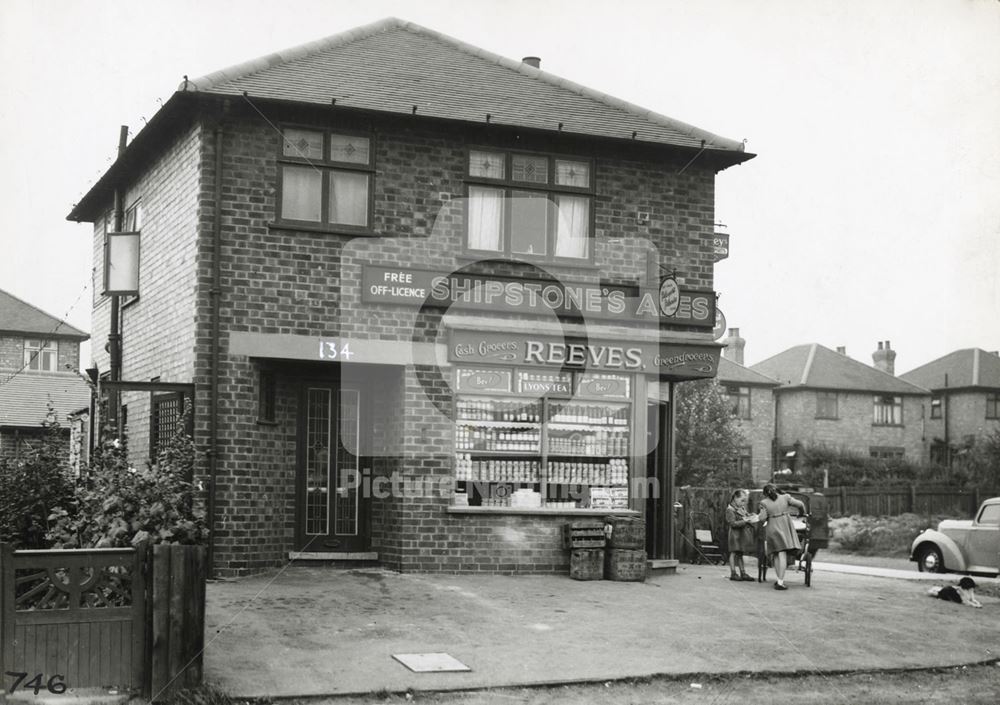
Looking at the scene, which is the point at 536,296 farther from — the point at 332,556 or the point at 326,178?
the point at 332,556

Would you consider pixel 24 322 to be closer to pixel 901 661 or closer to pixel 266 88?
pixel 266 88

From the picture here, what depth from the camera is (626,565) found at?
14.8 meters

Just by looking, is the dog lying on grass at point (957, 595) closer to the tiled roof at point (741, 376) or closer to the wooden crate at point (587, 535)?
the wooden crate at point (587, 535)

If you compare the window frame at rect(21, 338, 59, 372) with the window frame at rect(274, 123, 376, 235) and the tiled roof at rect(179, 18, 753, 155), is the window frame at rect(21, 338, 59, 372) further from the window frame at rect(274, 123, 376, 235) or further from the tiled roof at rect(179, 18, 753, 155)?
the window frame at rect(274, 123, 376, 235)

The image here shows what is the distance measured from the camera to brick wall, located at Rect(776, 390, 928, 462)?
57844mm

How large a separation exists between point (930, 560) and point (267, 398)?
50.9 ft

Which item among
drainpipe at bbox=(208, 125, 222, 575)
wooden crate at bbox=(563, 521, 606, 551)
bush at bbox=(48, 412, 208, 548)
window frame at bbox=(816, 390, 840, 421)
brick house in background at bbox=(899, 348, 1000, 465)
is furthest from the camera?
brick house in background at bbox=(899, 348, 1000, 465)

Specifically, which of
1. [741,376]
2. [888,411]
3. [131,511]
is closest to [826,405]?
[888,411]

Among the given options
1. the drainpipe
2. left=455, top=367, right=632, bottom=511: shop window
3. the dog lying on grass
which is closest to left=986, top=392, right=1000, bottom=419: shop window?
the dog lying on grass

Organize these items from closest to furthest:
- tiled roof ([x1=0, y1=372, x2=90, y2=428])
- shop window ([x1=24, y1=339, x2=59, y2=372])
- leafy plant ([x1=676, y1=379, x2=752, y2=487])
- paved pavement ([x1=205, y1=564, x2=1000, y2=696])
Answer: paved pavement ([x1=205, y1=564, x2=1000, y2=696]) < tiled roof ([x1=0, y1=372, x2=90, y2=428]) < leafy plant ([x1=676, y1=379, x2=752, y2=487]) < shop window ([x1=24, y1=339, x2=59, y2=372])

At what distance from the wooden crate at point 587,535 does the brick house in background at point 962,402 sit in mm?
47740

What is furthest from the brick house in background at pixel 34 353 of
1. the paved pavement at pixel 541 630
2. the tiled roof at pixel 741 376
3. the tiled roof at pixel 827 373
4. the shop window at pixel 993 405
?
the shop window at pixel 993 405

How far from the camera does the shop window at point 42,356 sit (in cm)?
5309

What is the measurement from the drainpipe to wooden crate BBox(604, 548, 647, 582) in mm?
5396
